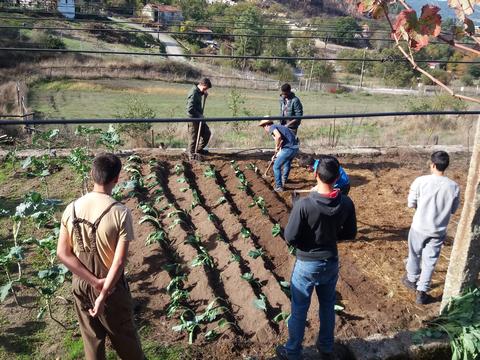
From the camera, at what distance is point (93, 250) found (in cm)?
312

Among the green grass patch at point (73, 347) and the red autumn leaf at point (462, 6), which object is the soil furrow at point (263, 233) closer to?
the green grass patch at point (73, 347)

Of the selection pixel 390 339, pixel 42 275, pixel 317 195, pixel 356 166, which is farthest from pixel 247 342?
pixel 356 166

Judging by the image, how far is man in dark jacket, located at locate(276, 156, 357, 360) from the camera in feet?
11.2

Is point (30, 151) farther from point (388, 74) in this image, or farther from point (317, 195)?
point (388, 74)

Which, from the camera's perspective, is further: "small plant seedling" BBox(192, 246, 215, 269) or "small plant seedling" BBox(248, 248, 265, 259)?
"small plant seedling" BBox(248, 248, 265, 259)

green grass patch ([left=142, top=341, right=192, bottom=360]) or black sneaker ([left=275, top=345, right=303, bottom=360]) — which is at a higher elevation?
black sneaker ([left=275, top=345, right=303, bottom=360])

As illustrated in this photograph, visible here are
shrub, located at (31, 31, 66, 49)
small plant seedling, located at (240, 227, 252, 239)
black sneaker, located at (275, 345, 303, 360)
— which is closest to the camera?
black sneaker, located at (275, 345, 303, 360)

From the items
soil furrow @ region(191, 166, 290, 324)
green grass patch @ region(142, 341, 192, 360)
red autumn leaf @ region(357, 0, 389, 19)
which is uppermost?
red autumn leaf @ region(357, 0, 389, 19)

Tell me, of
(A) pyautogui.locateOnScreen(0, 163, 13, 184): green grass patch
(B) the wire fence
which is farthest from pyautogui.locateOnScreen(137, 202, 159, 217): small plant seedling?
(B) the wire fence

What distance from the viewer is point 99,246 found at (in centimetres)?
311

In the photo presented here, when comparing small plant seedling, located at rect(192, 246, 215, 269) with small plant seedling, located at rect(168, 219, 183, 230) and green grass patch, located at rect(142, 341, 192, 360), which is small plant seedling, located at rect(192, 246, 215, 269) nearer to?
small plant seedling, located at rect(168, 219, 183, 230)

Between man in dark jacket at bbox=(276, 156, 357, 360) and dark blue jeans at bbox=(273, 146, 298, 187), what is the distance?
158 inches

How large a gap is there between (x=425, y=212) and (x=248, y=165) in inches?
179

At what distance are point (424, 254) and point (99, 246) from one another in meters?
3.46
